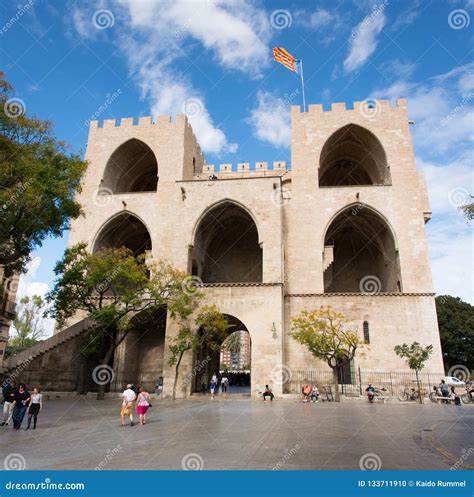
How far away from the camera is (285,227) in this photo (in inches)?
1005

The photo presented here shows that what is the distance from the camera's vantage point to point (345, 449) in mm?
6730

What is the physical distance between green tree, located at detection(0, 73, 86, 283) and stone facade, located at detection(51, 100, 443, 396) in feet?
34.0

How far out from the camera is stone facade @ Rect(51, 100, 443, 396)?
2214 centimetres

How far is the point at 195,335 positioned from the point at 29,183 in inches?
457

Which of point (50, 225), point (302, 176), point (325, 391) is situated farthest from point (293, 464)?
point (302, 176)

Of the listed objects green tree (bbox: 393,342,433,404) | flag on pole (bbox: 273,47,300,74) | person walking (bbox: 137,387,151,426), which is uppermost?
flag on pole (bbox: 273,47,300,74)

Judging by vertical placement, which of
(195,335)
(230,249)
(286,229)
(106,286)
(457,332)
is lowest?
(195,335)

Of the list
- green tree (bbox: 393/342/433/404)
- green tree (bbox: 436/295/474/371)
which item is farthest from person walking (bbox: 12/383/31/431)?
green tree (bbox: 436/295/474/371)

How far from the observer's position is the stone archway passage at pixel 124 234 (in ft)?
88.8

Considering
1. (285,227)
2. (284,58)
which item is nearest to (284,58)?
(284,58)

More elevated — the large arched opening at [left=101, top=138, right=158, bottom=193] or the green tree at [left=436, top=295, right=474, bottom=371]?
the large arched opening at [left=101, top=138, right=158, bottom=193]

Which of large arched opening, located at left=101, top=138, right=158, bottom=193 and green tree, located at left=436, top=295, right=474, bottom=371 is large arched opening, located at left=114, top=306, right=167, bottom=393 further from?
green tree, located at left=436, top=295, right=474, bottom=371

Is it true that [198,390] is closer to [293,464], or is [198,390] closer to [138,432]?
[138,432]

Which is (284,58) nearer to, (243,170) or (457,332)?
(243,170)
